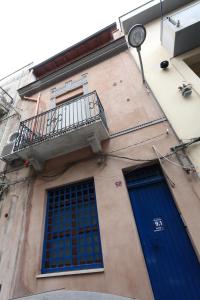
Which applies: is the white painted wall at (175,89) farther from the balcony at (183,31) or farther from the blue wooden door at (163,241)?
the blue wooden door at (163,241)

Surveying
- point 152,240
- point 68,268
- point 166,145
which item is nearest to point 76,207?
point 68,268

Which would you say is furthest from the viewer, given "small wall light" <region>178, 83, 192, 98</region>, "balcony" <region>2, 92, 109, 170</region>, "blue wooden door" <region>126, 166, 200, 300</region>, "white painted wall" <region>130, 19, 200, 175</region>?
"balcony" <region>2, 92, 109, 170</region>

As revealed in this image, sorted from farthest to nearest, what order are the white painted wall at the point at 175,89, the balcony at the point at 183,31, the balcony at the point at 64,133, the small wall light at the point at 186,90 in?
the balcony at the point at 183,31 < the balcony at the point at 64,133 < the small wall light at the point at 186,90 < the white painted wall at the point at 175,89

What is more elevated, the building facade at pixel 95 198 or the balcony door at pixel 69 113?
the balcony door at pixel 69 113

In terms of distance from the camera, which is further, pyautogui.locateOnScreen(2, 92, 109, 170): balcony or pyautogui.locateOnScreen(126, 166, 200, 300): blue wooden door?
pyautogui.locateOnScreen(2, 92, 109, 170): balcony

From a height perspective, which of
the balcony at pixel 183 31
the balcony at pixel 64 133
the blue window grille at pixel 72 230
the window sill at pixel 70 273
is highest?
the balcony at pixel 183 31

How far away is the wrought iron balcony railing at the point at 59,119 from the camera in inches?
233

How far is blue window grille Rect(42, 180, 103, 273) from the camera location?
14.6ft

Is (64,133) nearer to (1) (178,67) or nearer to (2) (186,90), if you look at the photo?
(2) (186,90)

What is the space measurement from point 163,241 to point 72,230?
243cm

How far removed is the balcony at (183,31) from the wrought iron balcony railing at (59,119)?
11.3ft

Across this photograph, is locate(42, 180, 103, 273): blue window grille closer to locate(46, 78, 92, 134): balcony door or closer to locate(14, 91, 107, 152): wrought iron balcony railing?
locate(14, 91, 107, 152): wrought iron balcony railing

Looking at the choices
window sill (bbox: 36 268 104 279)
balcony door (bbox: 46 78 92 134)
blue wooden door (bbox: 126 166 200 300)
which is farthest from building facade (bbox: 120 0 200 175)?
window sill (bbox: 36 268 104 279)

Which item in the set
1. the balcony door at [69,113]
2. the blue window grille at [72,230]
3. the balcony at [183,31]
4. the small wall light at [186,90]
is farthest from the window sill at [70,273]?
the balcony at [183,31]
